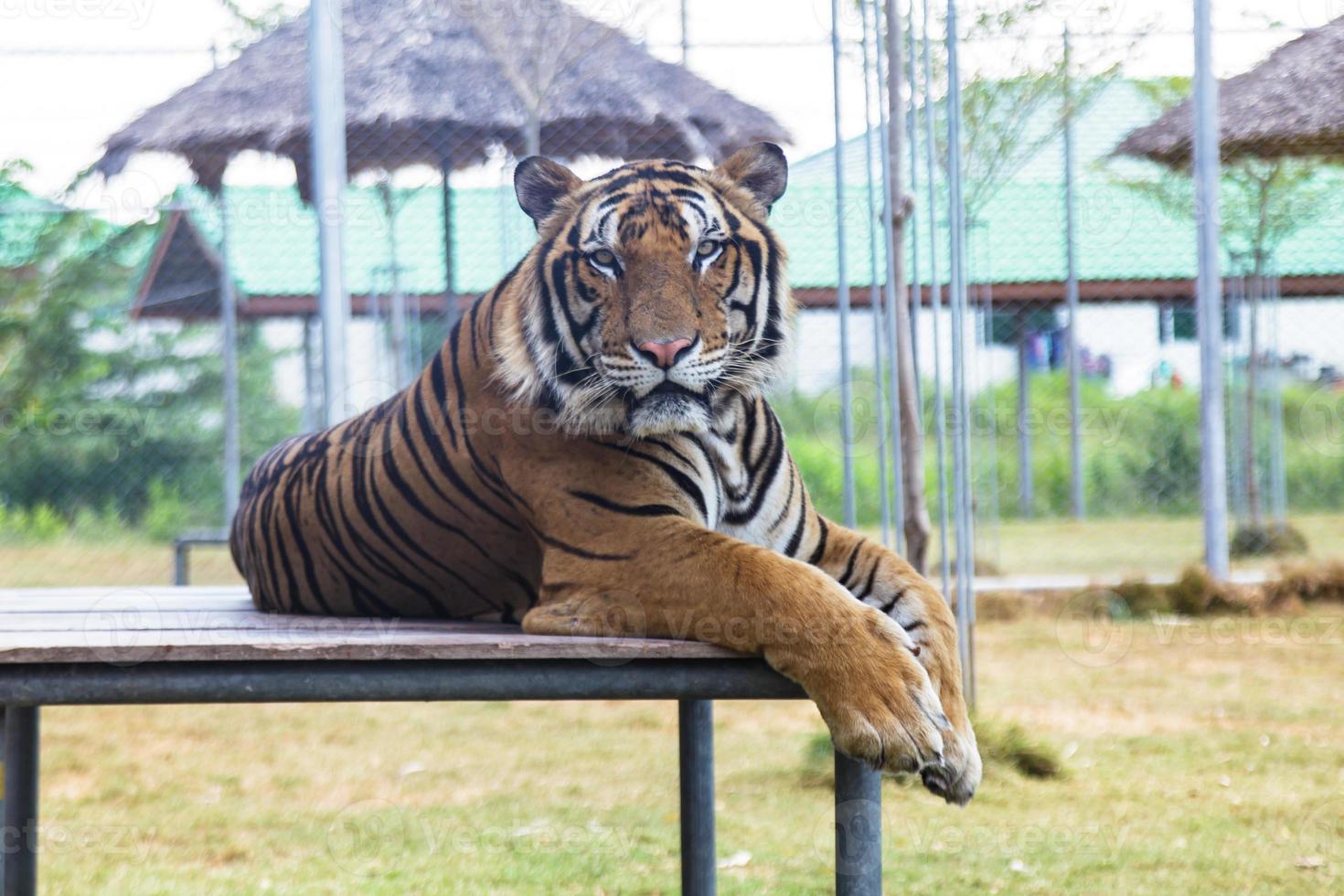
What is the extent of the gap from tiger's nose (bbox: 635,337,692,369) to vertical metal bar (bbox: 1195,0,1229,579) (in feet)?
19.1

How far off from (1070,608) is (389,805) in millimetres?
4698

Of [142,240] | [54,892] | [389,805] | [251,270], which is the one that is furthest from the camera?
[251,270]

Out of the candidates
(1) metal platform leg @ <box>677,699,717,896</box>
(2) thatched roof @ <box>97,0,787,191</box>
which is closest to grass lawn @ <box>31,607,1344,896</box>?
(1) metal platform leg @ <box>677,699,717,896</box>

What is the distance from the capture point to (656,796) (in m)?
4.47

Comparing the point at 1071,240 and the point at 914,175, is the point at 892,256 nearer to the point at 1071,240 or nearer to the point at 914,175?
the point at 914,175

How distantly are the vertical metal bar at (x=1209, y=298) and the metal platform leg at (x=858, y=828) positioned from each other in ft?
19.4

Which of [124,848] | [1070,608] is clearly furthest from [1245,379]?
[124,848]

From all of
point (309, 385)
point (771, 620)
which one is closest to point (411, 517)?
point (771, 620)

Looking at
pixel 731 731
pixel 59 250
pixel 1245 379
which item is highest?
pixel 59 250

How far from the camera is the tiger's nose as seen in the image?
6.60 ft

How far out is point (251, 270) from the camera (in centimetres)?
948

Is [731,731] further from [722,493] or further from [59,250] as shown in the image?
[59,250]

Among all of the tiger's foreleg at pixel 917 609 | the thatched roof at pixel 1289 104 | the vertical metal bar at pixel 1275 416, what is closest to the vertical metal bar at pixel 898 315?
the tiger's foreleg at pixel 917 609

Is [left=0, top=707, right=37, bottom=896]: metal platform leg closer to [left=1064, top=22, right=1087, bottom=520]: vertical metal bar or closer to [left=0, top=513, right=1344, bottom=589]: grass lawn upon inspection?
[left=0, top=513, right=1344, bottom=589]: grass lawn
